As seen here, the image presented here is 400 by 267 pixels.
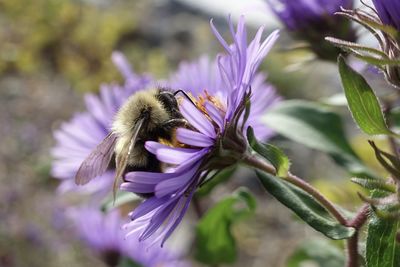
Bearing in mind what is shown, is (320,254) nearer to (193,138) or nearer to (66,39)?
(193,138)

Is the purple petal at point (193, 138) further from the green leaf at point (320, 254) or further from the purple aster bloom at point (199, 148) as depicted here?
the green leaf at point (320, 254)

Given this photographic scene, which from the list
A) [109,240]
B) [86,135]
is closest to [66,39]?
[109,240]

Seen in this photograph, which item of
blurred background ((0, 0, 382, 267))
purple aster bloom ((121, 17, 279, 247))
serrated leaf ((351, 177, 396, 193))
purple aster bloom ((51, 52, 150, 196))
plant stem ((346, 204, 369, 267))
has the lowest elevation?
blurred background ((0, 0, 382, 267))

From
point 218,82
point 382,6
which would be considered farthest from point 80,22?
point 382,6

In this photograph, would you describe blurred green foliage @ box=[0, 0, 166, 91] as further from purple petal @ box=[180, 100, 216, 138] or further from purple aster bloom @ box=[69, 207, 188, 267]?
purple petal @ box=[180, 100, 216, 138]

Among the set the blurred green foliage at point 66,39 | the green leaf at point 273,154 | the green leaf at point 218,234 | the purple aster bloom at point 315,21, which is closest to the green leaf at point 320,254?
the green leaf at point 218,234

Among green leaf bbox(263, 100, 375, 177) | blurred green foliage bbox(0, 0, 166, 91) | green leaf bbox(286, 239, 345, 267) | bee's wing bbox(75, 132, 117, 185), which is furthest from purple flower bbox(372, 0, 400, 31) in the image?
blurred green foliage bbox(0, 0, 166, 91)

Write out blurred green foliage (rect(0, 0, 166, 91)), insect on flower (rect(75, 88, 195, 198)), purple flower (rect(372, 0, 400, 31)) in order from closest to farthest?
purple flower (rect(372, 0, 400, 31)) → insect on flower (rect(75, 88, 195, 198)) → blurred green foliage (rect(0, 0, 166, 91))
